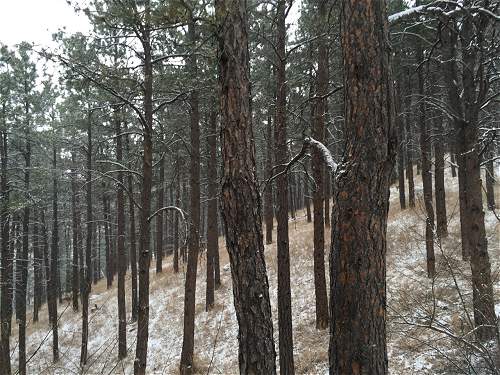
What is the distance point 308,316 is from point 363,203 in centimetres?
1034

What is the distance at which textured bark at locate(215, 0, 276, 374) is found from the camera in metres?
3.94

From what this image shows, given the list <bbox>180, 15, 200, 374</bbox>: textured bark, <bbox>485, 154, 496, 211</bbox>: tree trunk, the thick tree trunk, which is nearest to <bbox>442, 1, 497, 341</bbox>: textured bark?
<bbox>485, 154, 496, 211</bbox>: tree trunk

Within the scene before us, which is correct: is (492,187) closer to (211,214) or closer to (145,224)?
(211,214)

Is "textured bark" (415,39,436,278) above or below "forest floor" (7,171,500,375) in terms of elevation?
above

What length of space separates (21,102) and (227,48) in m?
18.3

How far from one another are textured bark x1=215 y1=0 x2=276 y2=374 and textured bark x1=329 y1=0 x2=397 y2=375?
90 cm

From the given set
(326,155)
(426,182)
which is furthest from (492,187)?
(326,155)

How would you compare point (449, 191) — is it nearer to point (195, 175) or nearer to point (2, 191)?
point (195, 175)

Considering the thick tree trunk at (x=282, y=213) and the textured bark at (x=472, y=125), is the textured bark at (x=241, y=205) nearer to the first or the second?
the thick tree trunk at (x=282, y=213)

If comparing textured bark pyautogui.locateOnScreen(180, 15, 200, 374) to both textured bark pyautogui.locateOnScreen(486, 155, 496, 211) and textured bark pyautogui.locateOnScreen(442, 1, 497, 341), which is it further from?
textured bark pyautogui.locateOnScreen(486, 155, 496, 211)

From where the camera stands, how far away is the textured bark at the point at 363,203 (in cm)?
315

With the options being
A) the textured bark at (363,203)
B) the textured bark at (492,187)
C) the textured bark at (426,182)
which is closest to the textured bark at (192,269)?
the textured bark at (426,182)

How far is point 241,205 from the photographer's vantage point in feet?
13.1

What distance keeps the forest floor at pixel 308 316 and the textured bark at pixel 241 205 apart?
2.52m
